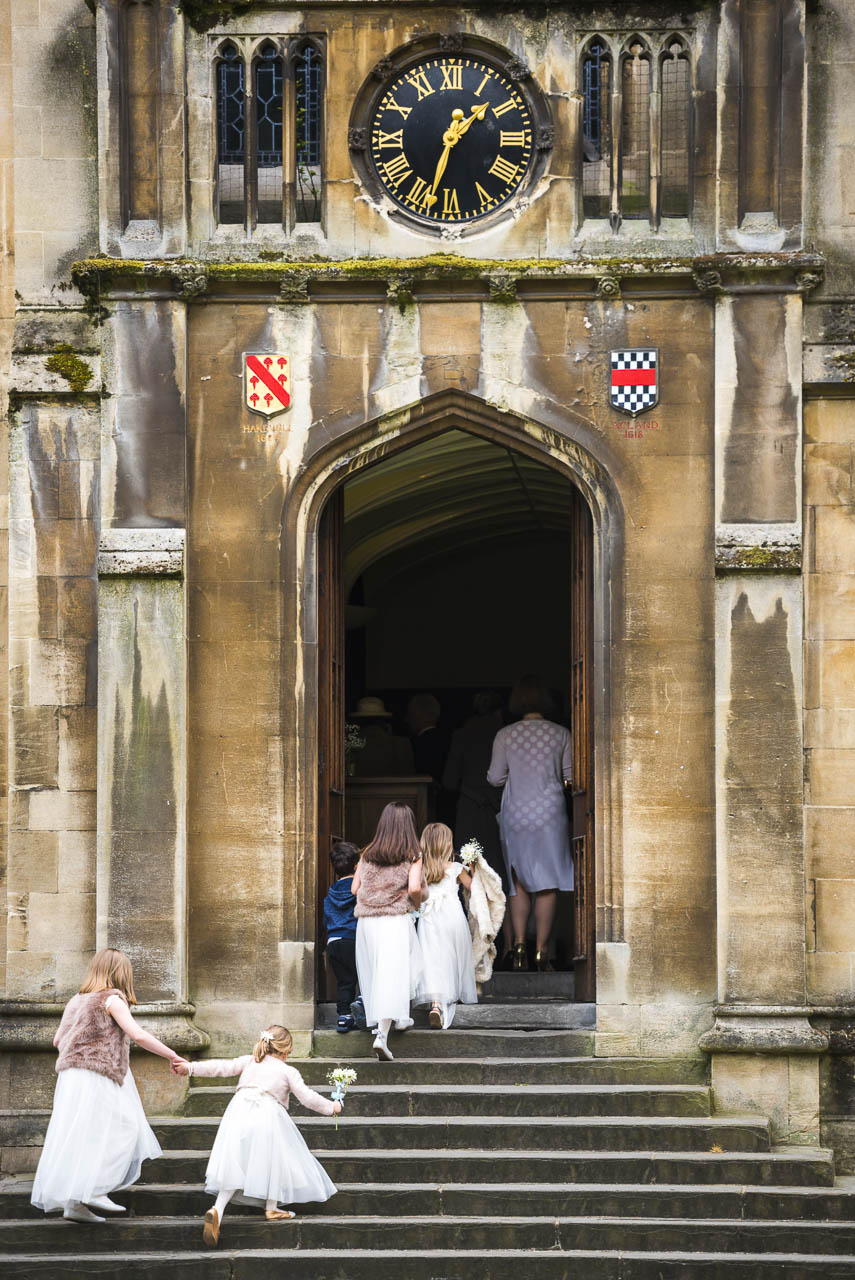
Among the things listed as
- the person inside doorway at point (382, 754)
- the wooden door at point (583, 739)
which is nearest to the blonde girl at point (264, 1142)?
the wooden door at point (583, 739)

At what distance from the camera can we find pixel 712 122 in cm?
1380

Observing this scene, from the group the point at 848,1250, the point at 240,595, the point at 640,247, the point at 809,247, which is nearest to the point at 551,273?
the point at 640,247

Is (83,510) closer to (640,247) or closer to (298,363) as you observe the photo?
(298,363)

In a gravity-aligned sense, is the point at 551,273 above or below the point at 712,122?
below

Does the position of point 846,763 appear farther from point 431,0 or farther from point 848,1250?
point 431,0

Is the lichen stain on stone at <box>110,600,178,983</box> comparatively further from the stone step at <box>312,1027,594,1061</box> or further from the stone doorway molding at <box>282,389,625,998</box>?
the stone step at <box>312,1027,594,1061</box>

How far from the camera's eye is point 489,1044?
1328 cm

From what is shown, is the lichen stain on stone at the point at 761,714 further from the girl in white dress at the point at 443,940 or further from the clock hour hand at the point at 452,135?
the clock hour hand at the point at 452,135

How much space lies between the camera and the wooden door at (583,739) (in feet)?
45.4

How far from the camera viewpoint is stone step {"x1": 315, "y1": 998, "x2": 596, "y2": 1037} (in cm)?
1357

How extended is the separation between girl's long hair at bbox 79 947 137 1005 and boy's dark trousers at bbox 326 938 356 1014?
71.3 inches

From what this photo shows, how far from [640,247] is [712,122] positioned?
0.91 m

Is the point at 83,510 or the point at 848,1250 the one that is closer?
the point at 848,1250

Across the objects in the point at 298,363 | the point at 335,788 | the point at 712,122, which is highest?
the point at 712,122
